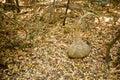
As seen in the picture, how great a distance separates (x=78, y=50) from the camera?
15.8ft

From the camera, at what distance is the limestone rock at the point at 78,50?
482cm

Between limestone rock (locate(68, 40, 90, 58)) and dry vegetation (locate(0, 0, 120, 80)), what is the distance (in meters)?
0.13

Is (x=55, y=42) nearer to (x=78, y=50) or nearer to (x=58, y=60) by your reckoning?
(x=58, y=60)

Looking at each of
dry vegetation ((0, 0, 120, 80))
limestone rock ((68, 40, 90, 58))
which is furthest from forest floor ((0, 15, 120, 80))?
limestone rock ((68, 40, 90, 58))

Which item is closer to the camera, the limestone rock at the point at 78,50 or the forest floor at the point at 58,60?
the forest floor at the point at 58,60

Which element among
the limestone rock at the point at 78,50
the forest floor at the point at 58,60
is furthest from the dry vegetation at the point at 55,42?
the limestone rock at the point at 78,50

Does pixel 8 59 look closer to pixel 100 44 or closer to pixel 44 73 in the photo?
pixel 44 73

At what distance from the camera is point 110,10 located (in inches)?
254

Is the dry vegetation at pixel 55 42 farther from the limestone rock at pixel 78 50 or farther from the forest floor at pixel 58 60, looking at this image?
the limestone rock at pixel 78 50

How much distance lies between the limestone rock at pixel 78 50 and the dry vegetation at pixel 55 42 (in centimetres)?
13

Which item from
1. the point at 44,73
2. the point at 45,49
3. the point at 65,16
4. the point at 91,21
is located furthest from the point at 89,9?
the point at 44,73

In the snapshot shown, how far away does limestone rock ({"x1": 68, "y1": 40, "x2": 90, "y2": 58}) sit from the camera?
482 centimetres

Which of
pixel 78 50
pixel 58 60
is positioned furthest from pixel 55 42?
pixel 78 50

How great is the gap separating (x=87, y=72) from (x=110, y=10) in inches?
98.2
